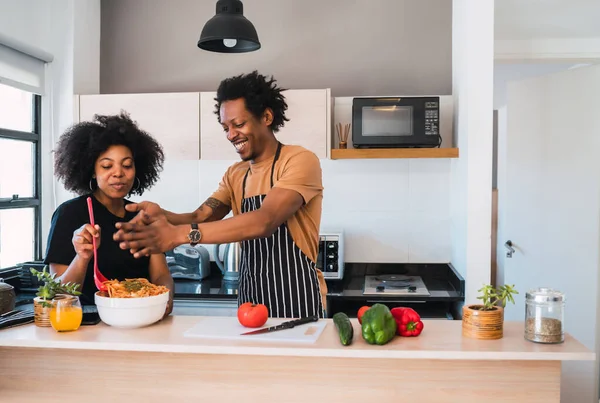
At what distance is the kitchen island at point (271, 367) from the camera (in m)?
1.74

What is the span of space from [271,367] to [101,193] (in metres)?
0.95

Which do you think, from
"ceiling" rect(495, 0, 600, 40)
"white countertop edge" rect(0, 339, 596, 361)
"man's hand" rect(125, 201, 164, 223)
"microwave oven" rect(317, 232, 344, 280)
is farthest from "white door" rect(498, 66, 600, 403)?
"man's hand" rect(125, 201, 164, 223)

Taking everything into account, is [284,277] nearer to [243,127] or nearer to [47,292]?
[243,127]

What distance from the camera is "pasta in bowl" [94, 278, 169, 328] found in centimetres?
188

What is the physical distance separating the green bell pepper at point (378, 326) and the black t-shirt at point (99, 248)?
926mm

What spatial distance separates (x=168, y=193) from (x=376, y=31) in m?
1.67

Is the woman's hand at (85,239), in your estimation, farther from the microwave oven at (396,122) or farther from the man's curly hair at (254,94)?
the microwave oven at (396,122)

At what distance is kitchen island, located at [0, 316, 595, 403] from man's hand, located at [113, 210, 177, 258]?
0.87ft

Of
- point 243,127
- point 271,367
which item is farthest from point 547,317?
point 243,127

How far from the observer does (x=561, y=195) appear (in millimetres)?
3807

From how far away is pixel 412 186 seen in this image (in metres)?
3.73

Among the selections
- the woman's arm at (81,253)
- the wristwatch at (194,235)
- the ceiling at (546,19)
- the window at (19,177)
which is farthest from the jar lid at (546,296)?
the window at (19,177)

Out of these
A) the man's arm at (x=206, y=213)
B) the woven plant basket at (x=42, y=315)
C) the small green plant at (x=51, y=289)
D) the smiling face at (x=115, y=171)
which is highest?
the smiling face at (x=115, y=171)

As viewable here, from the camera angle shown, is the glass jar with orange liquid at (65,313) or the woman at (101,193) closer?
the glass jar with orange liquid at (65,313)
